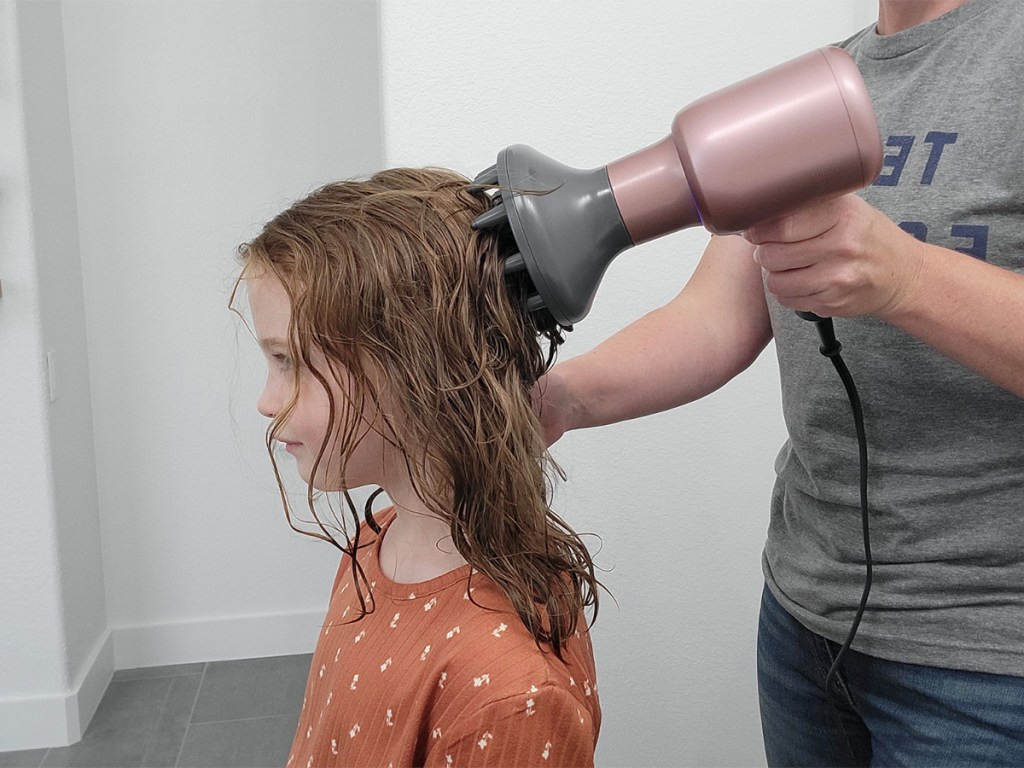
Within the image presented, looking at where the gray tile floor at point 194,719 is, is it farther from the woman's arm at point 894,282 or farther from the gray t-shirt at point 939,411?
the woman's arm at point 894,282

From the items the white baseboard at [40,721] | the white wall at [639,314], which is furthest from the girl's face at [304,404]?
the white baseboard at [40,721]

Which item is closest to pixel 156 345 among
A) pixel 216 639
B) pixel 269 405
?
pixel 216 639

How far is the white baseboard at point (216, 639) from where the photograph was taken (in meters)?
2.58

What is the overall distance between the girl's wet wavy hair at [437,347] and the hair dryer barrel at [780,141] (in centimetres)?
18

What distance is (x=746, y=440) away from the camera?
1480mm

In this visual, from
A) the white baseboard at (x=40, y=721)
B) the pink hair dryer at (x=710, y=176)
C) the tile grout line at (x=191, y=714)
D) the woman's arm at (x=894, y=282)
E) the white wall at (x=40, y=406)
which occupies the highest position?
the pink hair dryer at (x=710, y=176)

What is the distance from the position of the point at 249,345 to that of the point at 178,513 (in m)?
0.53

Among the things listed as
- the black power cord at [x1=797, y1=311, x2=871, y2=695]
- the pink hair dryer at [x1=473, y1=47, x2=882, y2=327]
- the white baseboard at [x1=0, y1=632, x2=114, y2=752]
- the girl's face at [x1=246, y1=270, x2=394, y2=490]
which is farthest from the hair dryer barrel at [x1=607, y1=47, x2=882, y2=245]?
the white baseboard at [x1=0, y1=632, x2=114, y2=752]

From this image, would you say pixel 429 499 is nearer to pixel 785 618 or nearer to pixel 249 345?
pixel 785 618

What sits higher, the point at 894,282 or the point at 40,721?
the point at 894,282

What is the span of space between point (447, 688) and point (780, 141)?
0.46 meters

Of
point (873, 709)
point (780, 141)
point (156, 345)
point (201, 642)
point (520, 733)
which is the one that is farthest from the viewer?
point (201, 642)

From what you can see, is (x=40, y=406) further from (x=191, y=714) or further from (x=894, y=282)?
(x=894, y=282)

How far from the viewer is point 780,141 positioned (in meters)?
0.52
